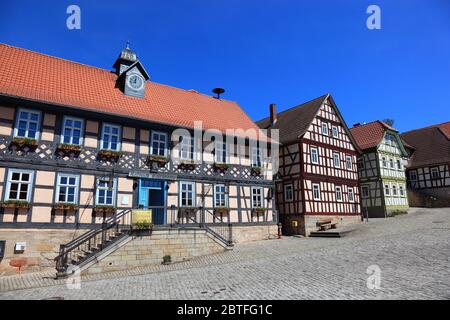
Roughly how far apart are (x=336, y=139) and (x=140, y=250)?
62.3 feet

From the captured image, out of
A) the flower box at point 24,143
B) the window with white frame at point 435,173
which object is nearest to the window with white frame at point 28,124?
the flower box at point 24,143

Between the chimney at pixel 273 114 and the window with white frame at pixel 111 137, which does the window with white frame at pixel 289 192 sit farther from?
the window with white frame at pixel 111 137

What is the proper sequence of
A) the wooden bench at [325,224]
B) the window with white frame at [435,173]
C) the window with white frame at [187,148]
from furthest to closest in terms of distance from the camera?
the window with white frame at [435,173], the wooden bench at [325,224], the window with white frame at [187,148]

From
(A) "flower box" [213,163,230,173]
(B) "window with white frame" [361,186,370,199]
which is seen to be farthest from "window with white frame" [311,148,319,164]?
(B) "window with white frame" [361,186,370,199]

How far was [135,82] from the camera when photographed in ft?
67.5

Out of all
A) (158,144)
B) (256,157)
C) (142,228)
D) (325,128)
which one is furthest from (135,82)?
(325,128)

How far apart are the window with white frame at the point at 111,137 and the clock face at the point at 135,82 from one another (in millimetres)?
3753

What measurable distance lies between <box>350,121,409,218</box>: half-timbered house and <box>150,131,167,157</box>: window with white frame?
19421 millimetres

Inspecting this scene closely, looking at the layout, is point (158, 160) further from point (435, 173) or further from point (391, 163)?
point (435, 173)

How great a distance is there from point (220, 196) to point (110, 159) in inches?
262

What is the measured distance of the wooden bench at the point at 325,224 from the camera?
23.6 metres

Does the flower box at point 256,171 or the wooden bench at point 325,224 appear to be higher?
the flower box at point 256,171
